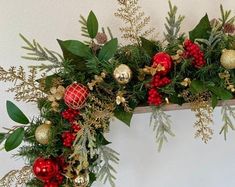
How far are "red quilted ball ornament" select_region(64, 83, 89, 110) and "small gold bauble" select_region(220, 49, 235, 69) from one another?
27 centimetres

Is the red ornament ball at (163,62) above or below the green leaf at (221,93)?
above

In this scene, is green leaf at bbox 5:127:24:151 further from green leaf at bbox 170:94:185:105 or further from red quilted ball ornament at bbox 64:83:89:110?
green leaf at bbox 170:94:185:105

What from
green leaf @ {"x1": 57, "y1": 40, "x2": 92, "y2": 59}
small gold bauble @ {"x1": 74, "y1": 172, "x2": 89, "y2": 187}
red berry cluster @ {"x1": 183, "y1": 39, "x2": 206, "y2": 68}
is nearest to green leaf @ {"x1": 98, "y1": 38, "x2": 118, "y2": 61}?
green leaf @ {"x1": 57, "y1": 40, "x2": 92, "y2": 59}

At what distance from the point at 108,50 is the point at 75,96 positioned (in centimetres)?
11

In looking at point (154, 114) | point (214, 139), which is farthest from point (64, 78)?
point (214, 139)

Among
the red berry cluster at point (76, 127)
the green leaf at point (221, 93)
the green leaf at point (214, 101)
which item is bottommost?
the red berry cluster at point (76, 127)

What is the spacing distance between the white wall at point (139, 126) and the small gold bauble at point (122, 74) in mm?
226

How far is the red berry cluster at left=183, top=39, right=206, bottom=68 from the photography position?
63cm

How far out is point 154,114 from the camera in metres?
0.64

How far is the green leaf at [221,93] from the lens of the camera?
0.63 metres

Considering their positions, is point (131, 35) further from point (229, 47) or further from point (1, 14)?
point (1, 14)

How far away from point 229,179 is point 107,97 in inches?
19.6

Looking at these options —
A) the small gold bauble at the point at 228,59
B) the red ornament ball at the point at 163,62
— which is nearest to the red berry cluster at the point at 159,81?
the red ornament ball at the point at 163,62

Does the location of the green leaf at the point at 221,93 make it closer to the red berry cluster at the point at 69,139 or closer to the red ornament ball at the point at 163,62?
the red ornament ball at the point at 163,62
